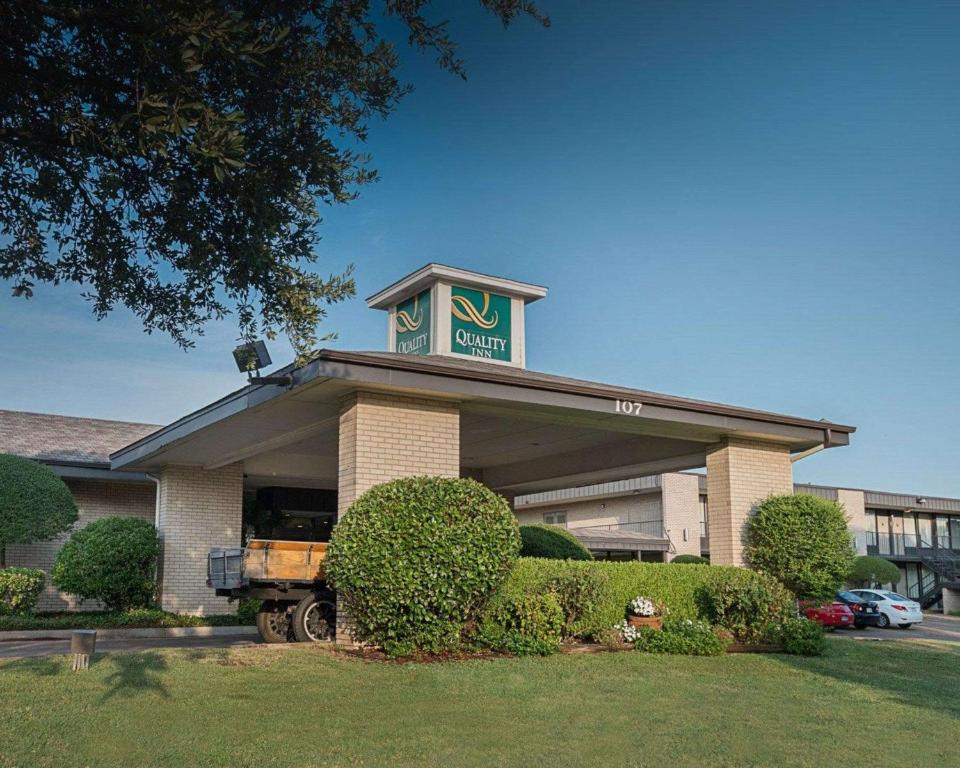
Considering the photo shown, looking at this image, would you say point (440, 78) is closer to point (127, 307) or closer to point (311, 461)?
point (127, 307)

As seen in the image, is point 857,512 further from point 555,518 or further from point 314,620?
point 314,620

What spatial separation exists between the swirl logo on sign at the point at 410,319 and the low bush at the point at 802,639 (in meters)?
9.40

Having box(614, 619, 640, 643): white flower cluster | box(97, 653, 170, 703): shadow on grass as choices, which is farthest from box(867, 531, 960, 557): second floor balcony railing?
→ box(97, 653, 170, 703): shadow on grass

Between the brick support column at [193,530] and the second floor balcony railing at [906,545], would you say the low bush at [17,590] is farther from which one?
the second floor balcony railing at [906,545]

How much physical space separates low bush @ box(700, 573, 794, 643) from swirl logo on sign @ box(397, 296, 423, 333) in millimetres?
8187

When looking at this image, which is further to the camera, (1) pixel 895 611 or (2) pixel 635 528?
(2) pixel 635 528

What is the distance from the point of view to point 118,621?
18.5m

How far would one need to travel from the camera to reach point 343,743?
24.0ft

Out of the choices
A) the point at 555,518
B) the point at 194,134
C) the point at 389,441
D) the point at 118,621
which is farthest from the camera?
the point at 555,518

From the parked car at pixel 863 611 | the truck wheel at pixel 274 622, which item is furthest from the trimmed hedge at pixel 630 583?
the parked car at pixel 863 611

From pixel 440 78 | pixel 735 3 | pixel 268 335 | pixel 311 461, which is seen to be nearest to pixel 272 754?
pixel 268 335

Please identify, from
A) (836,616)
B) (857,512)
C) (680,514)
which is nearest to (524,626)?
(836,616)

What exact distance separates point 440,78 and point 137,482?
1692 cm

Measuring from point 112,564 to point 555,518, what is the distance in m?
31.3
